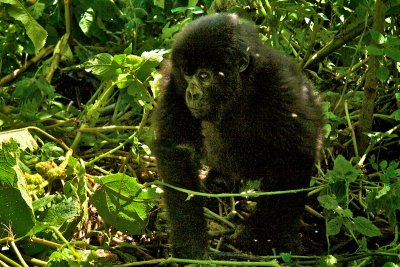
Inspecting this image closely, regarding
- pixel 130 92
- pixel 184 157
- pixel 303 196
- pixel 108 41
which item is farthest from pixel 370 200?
pixel 108 41

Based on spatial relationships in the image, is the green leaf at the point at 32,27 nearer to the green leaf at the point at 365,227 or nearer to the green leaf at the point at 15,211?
the green leaf at the point at 15,211

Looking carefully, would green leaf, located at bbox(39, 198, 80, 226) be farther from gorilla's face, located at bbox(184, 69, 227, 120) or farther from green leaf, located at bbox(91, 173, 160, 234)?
gorilla's face, located at bbox(184, 69, 227, 120)

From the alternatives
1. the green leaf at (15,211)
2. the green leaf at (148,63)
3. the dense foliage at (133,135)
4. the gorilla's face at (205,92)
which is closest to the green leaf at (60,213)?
the dense foliage at (133,135)

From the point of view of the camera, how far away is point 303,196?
3.68 m

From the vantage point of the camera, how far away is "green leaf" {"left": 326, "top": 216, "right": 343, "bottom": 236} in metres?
2.95

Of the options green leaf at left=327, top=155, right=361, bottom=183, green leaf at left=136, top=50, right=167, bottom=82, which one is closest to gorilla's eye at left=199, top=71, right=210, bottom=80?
green leaf at left=136, top=50, right=167, bottom=82

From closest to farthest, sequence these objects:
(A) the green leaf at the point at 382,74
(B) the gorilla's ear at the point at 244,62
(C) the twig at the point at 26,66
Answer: (A) the green leaf at the point at 382,74, (B) the gorilla's ear at the point at 244,62, (C) the twig at the point at 26,66

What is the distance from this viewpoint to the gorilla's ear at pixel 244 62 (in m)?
3.71

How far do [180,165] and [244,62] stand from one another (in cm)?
64

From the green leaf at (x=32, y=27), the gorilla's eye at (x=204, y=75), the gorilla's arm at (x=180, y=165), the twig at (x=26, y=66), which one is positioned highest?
the green leaf at (x=32, y=27)

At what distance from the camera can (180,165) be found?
355cm

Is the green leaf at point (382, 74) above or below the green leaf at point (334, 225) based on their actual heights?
above

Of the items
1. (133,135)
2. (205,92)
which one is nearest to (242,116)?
(205,92)

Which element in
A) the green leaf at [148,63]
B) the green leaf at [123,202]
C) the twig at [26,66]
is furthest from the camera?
the twig at [26,66]
